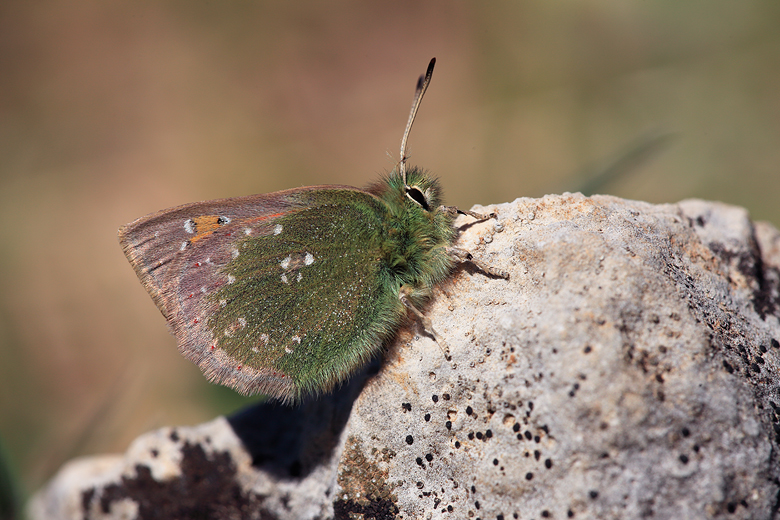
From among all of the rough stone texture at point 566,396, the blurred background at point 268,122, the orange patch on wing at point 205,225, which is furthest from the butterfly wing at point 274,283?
the blurred background at point 268,122

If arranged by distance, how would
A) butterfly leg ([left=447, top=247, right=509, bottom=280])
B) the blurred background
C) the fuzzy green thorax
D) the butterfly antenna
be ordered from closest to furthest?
1. butterfly leg ([left=447, top=247, right=509, bottom=280])
2. the fuzzy green thorax
3. the butterfly antenna
4. the blurred background

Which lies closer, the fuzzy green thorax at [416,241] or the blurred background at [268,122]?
the fuzzy green thorax at [416,241]

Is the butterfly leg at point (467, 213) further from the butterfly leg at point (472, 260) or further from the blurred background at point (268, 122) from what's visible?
the blurred background at point (268, 122)

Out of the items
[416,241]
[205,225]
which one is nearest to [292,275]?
[205,225]

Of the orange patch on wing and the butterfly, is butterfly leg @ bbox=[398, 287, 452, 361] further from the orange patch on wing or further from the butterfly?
the orange patch on wing

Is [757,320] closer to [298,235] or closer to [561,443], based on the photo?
[561,443]

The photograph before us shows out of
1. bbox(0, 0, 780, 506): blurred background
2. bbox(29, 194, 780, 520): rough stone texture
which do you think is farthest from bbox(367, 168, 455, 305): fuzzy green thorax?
bbox(0, 0, 780, 506): blurred background
